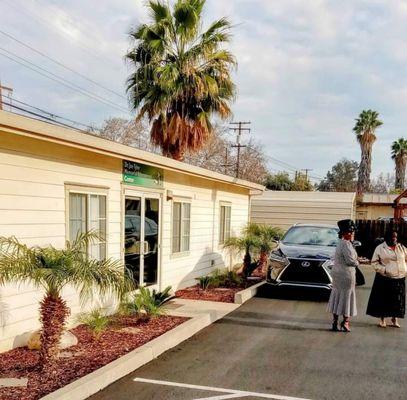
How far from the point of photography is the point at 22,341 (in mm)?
6066

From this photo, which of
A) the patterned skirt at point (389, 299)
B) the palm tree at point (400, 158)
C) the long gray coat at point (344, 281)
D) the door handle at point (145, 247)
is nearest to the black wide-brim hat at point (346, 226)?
the long gray coat at point (344, 281)

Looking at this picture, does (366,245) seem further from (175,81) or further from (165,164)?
(165,164)

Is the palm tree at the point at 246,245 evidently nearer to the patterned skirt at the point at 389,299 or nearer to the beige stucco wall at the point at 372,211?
the patterned skirt at the point at 389,299

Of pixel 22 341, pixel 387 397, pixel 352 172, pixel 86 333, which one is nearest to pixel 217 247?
pixel 86 333

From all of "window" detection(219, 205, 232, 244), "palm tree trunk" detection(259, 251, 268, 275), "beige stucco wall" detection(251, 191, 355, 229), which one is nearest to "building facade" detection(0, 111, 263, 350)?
"window" detection(219, 205, 232, 244)

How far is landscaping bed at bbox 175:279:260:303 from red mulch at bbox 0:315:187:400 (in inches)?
103

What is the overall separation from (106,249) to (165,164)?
2279mm

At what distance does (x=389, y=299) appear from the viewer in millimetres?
8117

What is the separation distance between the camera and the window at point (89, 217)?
7.05 metres

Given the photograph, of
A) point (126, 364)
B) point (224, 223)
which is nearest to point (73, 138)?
point (126, 364)

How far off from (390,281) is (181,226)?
15.9 feet

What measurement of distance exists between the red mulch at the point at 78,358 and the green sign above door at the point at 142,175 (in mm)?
2571

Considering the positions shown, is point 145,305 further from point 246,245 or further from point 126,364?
point 246,245

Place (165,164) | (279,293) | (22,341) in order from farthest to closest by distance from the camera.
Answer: (279,293), (165,164), (22,341)
